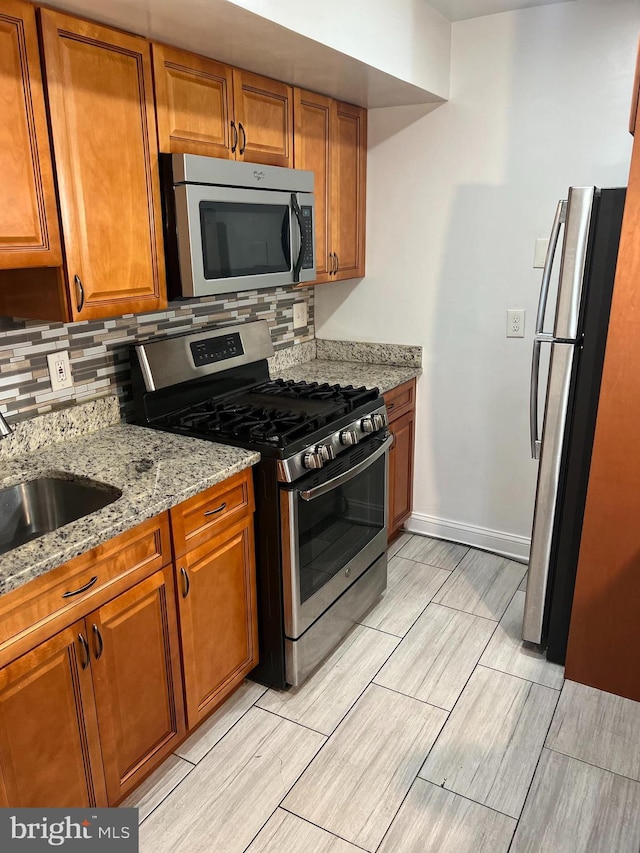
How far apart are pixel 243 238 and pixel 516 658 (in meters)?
1.86

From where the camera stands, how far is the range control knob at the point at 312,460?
2.06 meters

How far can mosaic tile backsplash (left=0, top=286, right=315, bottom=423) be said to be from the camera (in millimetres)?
1930

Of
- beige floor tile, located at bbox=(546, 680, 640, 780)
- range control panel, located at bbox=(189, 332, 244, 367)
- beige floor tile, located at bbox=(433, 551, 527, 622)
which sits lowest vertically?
beige floor tile, located at bbox=(546, 680, 640, 780)

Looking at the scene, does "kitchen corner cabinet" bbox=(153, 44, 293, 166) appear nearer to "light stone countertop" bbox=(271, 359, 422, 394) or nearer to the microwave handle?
the microwave handle

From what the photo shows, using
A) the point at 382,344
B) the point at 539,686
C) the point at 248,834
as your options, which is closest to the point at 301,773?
the point at 248,834

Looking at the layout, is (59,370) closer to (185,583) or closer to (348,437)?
(185,583)

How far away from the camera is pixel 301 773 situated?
1.92 metres

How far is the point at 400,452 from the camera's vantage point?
3.14 m

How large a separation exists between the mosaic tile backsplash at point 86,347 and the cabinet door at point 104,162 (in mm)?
269

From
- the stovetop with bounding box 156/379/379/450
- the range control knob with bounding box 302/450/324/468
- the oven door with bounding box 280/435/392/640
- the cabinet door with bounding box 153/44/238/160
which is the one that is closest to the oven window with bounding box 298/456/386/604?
the oven door with bounding box 280/435/392/640

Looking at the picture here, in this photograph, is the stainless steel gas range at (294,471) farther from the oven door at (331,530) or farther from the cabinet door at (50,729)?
the cabinet door at (50,729)

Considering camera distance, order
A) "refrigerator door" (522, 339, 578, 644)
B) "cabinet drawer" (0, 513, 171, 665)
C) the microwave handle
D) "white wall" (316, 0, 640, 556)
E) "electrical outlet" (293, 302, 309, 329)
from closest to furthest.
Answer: "cabinet drawer" (0, 513, 171, 665)
"refrigerator door" (522, 339, 578, 644)
the microwave handle
"white wall" (316, 0, 640, 556)
"electrical outlet" (293, 302, 309, 329)

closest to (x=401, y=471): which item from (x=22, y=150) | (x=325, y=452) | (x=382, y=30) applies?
(x=325, y=452)

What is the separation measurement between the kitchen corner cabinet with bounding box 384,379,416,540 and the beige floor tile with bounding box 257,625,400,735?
72 cm
